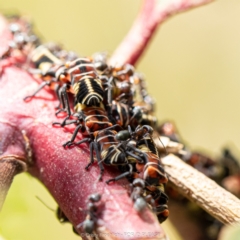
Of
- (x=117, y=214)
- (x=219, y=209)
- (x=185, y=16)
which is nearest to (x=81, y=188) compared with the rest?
(x=117, y=214)

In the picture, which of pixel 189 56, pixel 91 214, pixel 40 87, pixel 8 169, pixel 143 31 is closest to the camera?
pixel 91 214

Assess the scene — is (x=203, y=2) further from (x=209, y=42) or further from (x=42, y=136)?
(x=209, y=42)

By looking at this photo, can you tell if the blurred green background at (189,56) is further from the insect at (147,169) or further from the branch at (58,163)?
the insect at (147,169)

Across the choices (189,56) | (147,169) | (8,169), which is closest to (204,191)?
(147,169)

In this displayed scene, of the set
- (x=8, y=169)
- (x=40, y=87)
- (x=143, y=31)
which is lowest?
(x=8, y=169)

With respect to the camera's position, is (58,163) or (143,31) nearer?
(58,163)

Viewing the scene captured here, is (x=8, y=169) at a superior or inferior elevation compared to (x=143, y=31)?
inferior

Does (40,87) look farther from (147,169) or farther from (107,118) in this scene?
(147,169)

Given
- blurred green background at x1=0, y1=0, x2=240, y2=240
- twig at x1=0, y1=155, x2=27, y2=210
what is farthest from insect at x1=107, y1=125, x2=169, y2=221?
blurred green background at x1=0, y1=0, x2=240, y2=240
